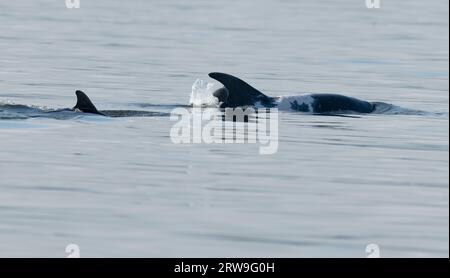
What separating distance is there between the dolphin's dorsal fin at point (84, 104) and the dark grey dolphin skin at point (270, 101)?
94.1 inches

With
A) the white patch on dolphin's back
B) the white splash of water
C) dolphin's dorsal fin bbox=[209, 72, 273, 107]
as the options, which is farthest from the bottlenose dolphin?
the white patch on dolphin's back

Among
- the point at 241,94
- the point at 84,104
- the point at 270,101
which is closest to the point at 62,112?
the point at 84,104

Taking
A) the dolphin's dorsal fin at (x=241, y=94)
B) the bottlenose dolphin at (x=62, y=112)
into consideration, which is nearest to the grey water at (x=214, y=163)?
the bottlenose dolphin at (x=62, y=112)

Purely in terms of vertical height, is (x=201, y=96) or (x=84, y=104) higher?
(x=201, y=96)

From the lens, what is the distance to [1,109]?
20.6 m

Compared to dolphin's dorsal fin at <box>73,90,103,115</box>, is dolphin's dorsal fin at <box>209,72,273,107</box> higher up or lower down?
higher up

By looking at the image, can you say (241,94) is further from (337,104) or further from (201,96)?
(337,104)

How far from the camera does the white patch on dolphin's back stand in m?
22.5

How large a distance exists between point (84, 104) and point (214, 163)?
14.2 feet

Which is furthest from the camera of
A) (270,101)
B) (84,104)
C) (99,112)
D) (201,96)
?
(201,96)

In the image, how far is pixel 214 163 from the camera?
53.6 feet

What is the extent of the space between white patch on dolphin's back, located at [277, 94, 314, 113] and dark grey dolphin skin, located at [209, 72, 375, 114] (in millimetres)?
32

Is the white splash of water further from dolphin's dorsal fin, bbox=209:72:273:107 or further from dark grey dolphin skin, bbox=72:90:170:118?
dark grey dolphin skin, bbox=72:90:170:118

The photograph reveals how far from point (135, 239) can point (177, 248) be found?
1.47 feet
